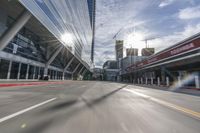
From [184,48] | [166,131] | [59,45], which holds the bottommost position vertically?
[166,131]

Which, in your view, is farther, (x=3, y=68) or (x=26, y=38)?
(x=26, y=38)

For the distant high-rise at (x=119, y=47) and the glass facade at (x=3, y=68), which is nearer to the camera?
the glass facade at (x=3, y=68)

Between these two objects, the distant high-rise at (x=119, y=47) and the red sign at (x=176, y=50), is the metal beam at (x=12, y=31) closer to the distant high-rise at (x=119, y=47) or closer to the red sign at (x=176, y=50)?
the red sign at (x=176, y=50)

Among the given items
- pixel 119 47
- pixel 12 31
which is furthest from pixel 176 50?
pixel 119 47

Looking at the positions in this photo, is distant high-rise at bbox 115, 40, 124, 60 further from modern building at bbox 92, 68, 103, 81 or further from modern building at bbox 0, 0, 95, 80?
modern building at bbox 0, 0, 95, 80

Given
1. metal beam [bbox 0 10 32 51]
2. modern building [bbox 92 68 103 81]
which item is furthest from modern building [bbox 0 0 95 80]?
modern building [bbox 92 68 103 81]

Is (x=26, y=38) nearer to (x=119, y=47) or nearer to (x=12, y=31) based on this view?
(x=12, y=31)

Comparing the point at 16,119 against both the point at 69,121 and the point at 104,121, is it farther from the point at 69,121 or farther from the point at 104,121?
the point at 104,121

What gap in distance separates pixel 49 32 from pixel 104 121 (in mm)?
31052

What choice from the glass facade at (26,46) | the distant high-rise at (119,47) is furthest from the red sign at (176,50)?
the distant high-rise at (119,47)

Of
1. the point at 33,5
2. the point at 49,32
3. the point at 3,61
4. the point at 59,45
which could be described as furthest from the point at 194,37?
the point at 59,45

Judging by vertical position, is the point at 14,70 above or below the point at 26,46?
below

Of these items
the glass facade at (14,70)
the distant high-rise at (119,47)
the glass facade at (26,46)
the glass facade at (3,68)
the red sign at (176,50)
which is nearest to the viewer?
the red sign at (176,50)

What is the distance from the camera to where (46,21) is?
28.6 m
